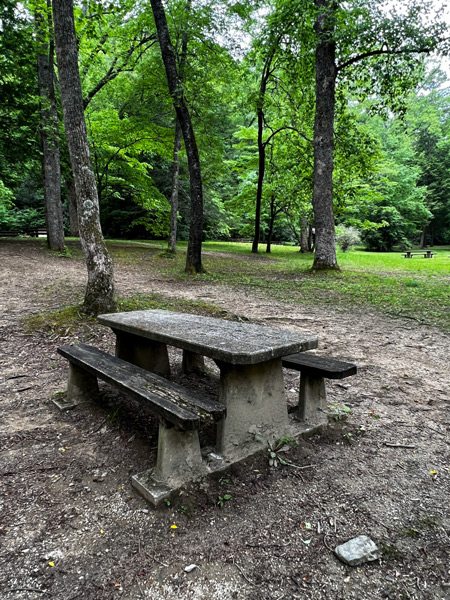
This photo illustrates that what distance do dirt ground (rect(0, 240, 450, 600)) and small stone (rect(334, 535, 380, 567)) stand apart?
0.03 m

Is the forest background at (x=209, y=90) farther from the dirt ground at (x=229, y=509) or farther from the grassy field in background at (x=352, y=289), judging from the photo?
the dirt ground at (x=229, y=509)

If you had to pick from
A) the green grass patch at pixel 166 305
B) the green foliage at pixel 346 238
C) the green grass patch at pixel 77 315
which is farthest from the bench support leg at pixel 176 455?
the green foliage at pixel 346 238

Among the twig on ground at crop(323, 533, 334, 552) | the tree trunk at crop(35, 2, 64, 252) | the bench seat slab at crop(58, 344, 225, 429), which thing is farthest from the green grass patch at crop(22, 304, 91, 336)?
the tree trunk at crop(35, 2, 64, 252)

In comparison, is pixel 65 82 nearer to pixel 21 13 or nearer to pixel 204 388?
pixel 204 388

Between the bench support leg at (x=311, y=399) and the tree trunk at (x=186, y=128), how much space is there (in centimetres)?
820

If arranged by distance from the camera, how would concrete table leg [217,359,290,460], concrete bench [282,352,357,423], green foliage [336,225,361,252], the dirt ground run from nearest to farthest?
the dirt ground → concrete table leg [217,359,290,460] → concrete bench [282,352,357,423] → green foliage [336,225,361,252]

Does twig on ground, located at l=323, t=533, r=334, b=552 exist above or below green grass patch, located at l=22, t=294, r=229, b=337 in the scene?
below

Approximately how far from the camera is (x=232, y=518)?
1.95 meters

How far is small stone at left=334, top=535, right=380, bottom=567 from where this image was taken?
5.52ft

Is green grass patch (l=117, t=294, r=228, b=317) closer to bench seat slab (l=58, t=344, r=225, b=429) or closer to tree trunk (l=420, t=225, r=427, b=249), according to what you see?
bench seat slab (l=58, t=344, r=225, b=429)

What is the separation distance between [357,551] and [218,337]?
1.41 meters

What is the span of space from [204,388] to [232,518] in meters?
1.63

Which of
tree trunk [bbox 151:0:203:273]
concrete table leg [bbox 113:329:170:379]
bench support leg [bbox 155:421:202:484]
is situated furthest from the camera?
tree trunk [bbox 151:0:203:273]

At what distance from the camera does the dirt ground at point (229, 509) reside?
5.20 ft
